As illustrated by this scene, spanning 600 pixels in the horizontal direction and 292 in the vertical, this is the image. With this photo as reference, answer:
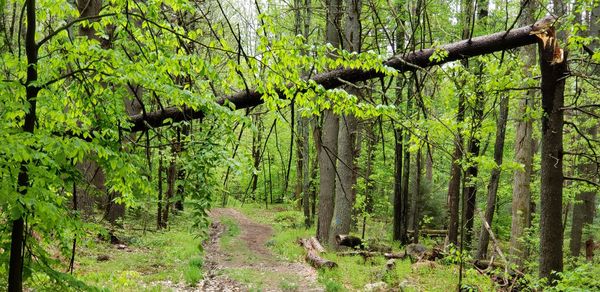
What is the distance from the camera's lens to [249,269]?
1081 cm

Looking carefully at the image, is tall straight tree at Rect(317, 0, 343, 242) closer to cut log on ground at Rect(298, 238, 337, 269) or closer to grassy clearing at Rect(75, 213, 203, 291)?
cut log on ground at Rect(298, 238, 337, 269)

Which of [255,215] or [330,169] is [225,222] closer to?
[255,215]

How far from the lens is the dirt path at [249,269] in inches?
357

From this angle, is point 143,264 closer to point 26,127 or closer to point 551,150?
point 26,127

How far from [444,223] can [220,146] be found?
62.0 ft

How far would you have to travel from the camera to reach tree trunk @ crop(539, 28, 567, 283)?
476 cm

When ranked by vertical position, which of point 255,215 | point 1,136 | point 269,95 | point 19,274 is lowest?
point 255,215

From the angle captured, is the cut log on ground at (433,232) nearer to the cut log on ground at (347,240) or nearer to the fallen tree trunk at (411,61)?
the cut log on ground at (347,240)

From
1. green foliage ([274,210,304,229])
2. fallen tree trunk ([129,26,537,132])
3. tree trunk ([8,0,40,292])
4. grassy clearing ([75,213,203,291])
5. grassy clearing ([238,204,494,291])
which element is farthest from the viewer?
green foliage ([274,210,304,229])

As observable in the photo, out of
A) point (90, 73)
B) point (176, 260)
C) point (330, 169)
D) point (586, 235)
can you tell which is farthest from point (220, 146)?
point (586, 235)

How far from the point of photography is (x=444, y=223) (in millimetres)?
20625

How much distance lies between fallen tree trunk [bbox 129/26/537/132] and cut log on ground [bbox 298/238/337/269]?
670cm

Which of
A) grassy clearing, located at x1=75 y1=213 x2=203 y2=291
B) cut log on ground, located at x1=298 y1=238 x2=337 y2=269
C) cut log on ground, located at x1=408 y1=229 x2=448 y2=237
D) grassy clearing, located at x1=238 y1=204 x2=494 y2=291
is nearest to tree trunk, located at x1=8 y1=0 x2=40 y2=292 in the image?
grassy clearing, located at x1=75 y1=213 x2=203 y2=291

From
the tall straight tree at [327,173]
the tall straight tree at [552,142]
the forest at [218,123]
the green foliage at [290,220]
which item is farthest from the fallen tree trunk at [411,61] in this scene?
the green foliage at [290,220]
